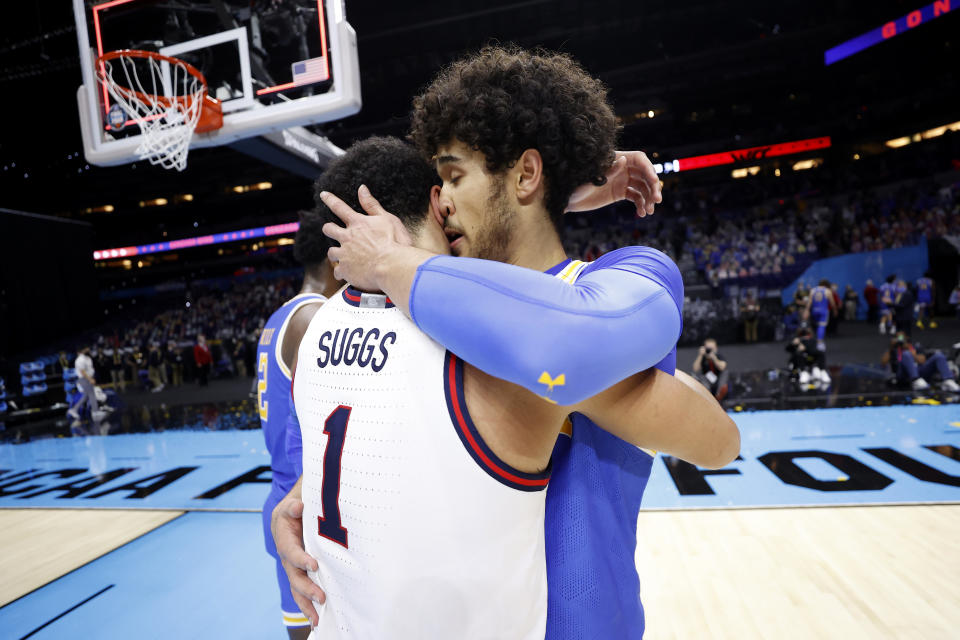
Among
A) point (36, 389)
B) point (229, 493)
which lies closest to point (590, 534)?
point (229, 493)

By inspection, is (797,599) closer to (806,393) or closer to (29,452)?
(806,393)

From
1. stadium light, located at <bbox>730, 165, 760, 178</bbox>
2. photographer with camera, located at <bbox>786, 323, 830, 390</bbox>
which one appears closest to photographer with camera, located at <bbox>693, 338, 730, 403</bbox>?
photographer with camera, located at <bbox>786, 323, 830, 390</bbox>

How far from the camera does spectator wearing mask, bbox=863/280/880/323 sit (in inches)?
479

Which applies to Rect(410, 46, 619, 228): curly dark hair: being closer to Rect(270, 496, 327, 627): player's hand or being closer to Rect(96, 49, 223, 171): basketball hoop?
Rect(270, 496, 327, 627): player's hand

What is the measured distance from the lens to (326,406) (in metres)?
0.91

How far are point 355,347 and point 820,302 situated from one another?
11286mm

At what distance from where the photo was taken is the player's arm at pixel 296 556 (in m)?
0.97

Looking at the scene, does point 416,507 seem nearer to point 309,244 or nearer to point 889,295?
point 309,244

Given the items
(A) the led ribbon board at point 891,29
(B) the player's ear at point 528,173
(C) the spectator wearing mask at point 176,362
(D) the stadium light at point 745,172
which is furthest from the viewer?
(D) the stadium light at point 745,172

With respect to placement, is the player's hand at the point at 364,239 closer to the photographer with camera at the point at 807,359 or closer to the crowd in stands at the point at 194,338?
the photographer with camera at the point at 807,359

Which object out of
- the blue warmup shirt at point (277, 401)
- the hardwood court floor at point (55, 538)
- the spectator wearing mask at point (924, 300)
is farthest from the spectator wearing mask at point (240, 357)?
the spectator wearing mask at point (924, 300)

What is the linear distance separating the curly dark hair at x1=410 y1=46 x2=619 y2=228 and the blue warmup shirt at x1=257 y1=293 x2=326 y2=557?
4.25ft

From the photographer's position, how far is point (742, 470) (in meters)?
4.65

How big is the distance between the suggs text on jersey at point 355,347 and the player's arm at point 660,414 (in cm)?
33
